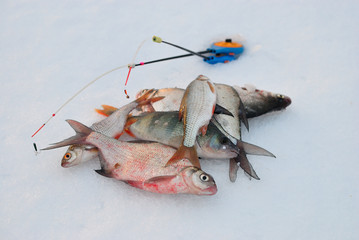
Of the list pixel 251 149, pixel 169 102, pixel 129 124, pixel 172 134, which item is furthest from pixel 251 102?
pixel 129 124

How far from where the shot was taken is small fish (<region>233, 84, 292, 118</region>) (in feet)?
8.99

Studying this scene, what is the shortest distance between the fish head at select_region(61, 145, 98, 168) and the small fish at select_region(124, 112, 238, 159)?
330 millimetres

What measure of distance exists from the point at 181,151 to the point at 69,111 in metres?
1.38

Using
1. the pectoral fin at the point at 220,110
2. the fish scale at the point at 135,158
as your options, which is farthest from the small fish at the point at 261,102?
the fish scale at the point at 135,158

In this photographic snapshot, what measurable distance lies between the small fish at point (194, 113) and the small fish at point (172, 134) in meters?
0.07

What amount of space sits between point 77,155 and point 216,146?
1.01m

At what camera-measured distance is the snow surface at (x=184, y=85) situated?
7.06ft

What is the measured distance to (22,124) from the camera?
299cm

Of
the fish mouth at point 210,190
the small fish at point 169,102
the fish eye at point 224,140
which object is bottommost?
the fish mouth at point 210,190

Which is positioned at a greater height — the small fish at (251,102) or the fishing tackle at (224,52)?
the fishing tackle at (224,52)

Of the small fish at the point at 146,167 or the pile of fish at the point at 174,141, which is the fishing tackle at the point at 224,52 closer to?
the pile of fish at the point at 174,141

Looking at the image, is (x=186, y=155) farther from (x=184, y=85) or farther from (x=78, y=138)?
(x=184, y=85)

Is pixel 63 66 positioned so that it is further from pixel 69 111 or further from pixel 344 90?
pixel 344 90

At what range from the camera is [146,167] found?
Result: 2240 millimetres
